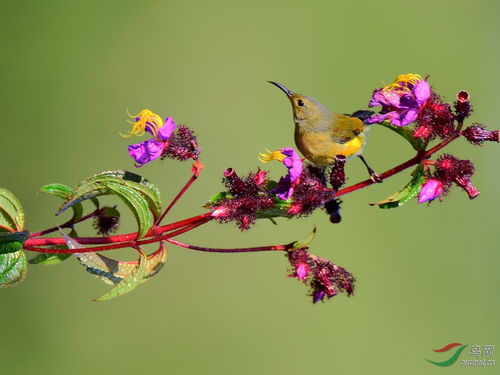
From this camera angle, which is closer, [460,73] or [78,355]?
[78,355]

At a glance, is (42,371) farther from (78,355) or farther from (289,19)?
(289,19)

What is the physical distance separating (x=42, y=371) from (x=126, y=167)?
4.76ft

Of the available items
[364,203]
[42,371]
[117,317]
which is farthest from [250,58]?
[42,371]

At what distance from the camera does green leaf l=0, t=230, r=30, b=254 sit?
994 millimetres

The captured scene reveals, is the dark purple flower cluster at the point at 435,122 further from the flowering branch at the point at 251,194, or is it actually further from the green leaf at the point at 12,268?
the green leaf at the point at 12,268

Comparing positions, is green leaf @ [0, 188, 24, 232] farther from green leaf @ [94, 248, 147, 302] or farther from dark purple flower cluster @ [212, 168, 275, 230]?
dark purple flower cluster @ [212, 168, 275, 230]

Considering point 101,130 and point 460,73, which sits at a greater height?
point 460,73

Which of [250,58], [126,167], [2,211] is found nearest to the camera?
[2,211]

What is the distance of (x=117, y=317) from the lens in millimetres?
4047

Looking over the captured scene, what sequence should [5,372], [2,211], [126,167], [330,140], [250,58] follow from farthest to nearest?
1. [250,58]
2. [126,167]
3. [5,372]
4. [330,140]
5. [2,211]

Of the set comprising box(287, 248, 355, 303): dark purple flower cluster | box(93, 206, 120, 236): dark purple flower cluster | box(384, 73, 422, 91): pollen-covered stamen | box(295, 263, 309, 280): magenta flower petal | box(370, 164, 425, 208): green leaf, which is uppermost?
box(384, 73, 422, 91): pollen-covered stamen

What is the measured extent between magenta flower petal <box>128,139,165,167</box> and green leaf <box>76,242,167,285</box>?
163 millimetres

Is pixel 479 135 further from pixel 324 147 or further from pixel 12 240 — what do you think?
pixel 12 240

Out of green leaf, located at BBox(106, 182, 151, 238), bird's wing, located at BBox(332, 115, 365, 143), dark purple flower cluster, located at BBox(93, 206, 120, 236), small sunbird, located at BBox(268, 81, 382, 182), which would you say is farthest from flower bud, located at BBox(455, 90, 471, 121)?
dark purple flower cluster, located at BBox(93, 206, 120, 236)
